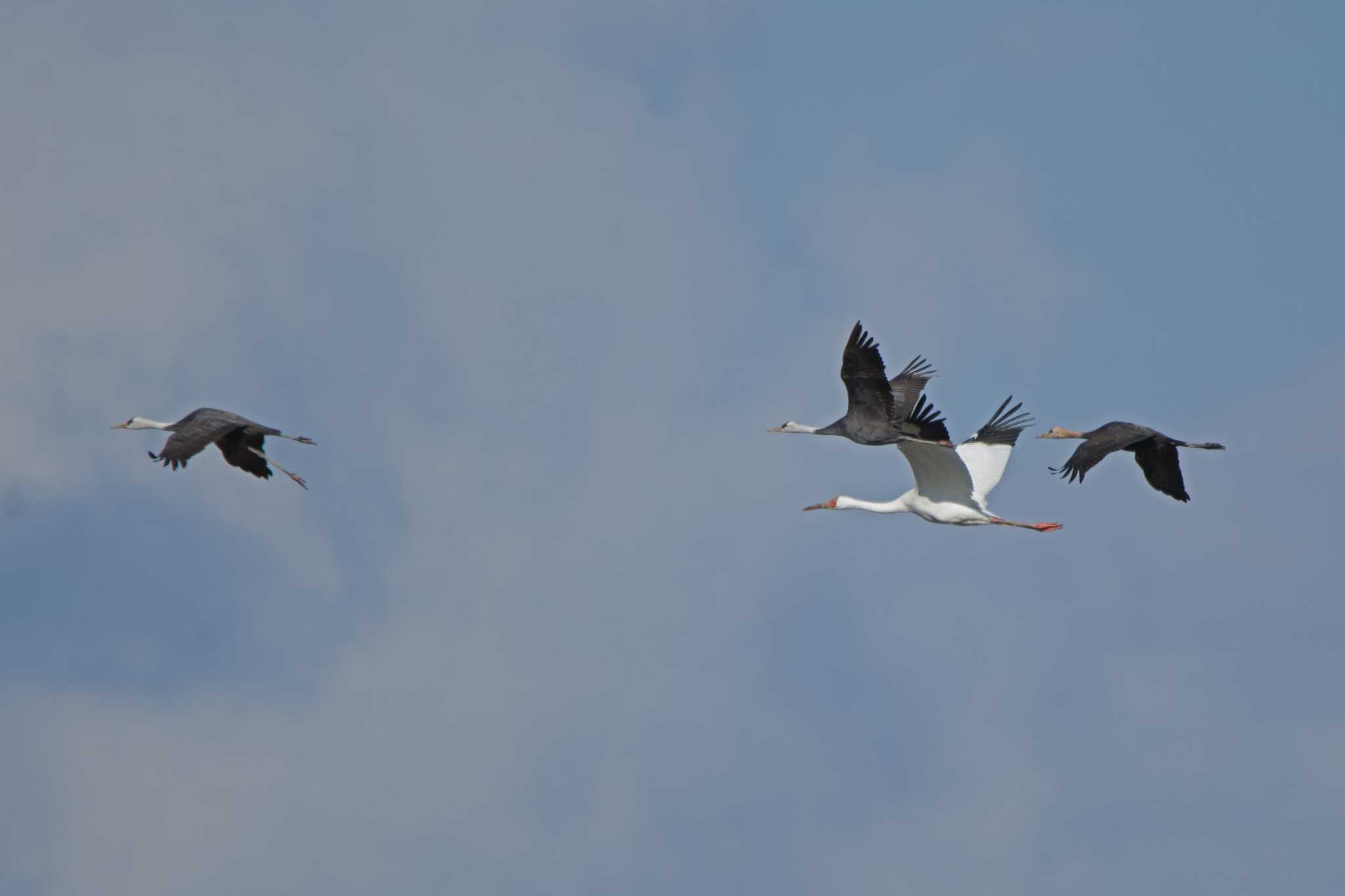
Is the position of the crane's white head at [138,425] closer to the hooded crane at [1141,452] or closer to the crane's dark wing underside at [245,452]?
the crane's dark wing underside at [245,452]

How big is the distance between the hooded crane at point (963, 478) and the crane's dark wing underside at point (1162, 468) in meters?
2.37

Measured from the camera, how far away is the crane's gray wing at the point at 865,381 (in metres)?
33.2

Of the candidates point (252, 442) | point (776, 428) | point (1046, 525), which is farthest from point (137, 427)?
point (1046, 525)

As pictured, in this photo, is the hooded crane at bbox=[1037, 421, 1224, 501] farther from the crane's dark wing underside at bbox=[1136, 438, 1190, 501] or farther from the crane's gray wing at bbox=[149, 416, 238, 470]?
the crane's gray wing at bbox=[149, 416, 238, 470]

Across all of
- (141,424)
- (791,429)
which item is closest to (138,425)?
(141,424)

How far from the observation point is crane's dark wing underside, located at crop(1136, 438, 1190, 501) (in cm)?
3484

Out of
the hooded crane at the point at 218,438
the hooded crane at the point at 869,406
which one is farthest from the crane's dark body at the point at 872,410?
the hooded crane at the point at 218,438

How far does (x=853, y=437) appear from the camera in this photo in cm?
3469

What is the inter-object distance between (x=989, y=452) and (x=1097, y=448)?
4344 millimetres

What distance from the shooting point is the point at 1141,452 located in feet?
115

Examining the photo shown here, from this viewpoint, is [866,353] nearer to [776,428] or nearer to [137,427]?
[776,428]

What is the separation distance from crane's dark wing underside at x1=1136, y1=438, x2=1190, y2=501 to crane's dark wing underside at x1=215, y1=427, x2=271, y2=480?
1621cm

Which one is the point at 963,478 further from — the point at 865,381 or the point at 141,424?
the point at 141,424

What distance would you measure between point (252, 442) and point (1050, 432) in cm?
1570
